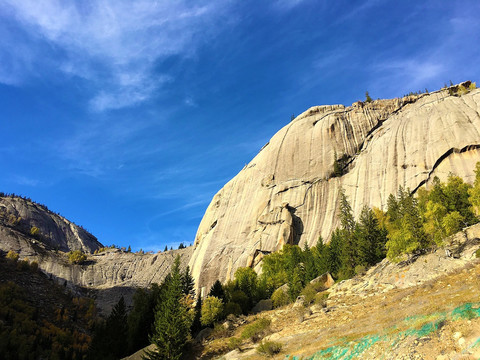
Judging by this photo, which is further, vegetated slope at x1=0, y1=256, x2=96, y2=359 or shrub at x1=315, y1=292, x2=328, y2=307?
vegetated slope at x1=0, y1=256, x2=96, y2=359

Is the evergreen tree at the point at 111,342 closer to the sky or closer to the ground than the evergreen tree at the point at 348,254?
closer to the ground

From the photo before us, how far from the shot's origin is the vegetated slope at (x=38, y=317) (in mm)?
52616

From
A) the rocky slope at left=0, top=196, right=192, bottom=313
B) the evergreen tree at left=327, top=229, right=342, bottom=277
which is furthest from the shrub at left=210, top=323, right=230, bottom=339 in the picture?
the rocky slope at left=0, top=196, right=192, bottom=313

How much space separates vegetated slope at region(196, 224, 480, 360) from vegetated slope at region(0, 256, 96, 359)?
109 feet

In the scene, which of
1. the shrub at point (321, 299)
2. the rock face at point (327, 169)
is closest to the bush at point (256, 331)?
the shrub at point (321, 299)

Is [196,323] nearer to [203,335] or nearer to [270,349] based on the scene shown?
[203,335]

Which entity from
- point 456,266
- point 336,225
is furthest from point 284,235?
point 456,266

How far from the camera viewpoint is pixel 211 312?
4531cm

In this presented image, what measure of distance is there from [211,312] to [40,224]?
525ft

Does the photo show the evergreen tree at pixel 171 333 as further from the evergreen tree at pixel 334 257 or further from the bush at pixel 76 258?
the bush at pixel 76 258

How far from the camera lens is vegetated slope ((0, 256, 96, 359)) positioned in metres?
52.6

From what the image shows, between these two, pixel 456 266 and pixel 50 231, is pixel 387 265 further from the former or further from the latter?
pixel 50 231

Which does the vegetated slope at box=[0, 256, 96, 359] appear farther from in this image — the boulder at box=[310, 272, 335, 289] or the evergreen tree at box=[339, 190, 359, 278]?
the evergreen tree at box=[339, 190, 359, 278]

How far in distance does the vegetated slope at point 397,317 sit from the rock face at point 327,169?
111ft
